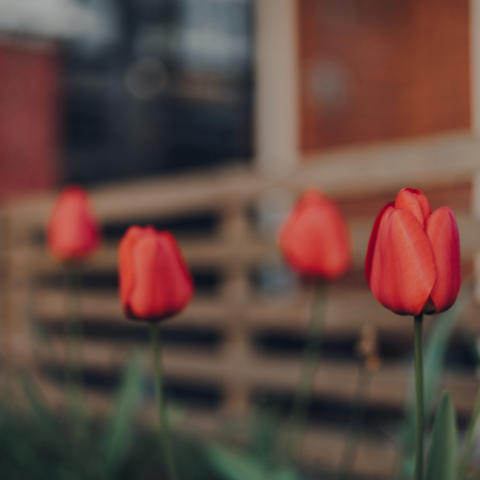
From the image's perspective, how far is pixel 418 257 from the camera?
0.43 meters

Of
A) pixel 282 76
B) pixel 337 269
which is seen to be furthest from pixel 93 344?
pixel 337 269

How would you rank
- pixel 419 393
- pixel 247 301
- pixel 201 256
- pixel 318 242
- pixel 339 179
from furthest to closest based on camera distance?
pixel 201 256, pixel 247 301, pixel 339 179, pixel 318 242, pixel 419 393

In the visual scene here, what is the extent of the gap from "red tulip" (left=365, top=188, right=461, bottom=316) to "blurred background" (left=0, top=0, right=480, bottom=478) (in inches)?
68.9

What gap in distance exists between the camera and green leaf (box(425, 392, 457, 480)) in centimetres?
45

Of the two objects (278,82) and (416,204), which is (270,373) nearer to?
(416,204)

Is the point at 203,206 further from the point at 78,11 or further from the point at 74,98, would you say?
the point at 78,11

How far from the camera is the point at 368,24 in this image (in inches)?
126

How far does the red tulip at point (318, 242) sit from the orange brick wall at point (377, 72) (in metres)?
2.27

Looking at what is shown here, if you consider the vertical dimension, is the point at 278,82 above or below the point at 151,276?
above

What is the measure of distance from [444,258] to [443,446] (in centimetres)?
17

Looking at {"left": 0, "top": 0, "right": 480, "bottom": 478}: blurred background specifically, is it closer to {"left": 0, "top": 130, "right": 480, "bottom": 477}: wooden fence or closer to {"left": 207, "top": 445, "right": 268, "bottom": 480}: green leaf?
{"left": 0, "top": 130, "right": 480, "bottom": 477}: wooden fence

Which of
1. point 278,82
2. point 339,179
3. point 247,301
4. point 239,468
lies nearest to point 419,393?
point 239,468

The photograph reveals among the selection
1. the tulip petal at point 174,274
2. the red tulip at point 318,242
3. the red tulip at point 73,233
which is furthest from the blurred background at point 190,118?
the tulip petal at point 174,274

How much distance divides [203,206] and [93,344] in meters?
1.00
